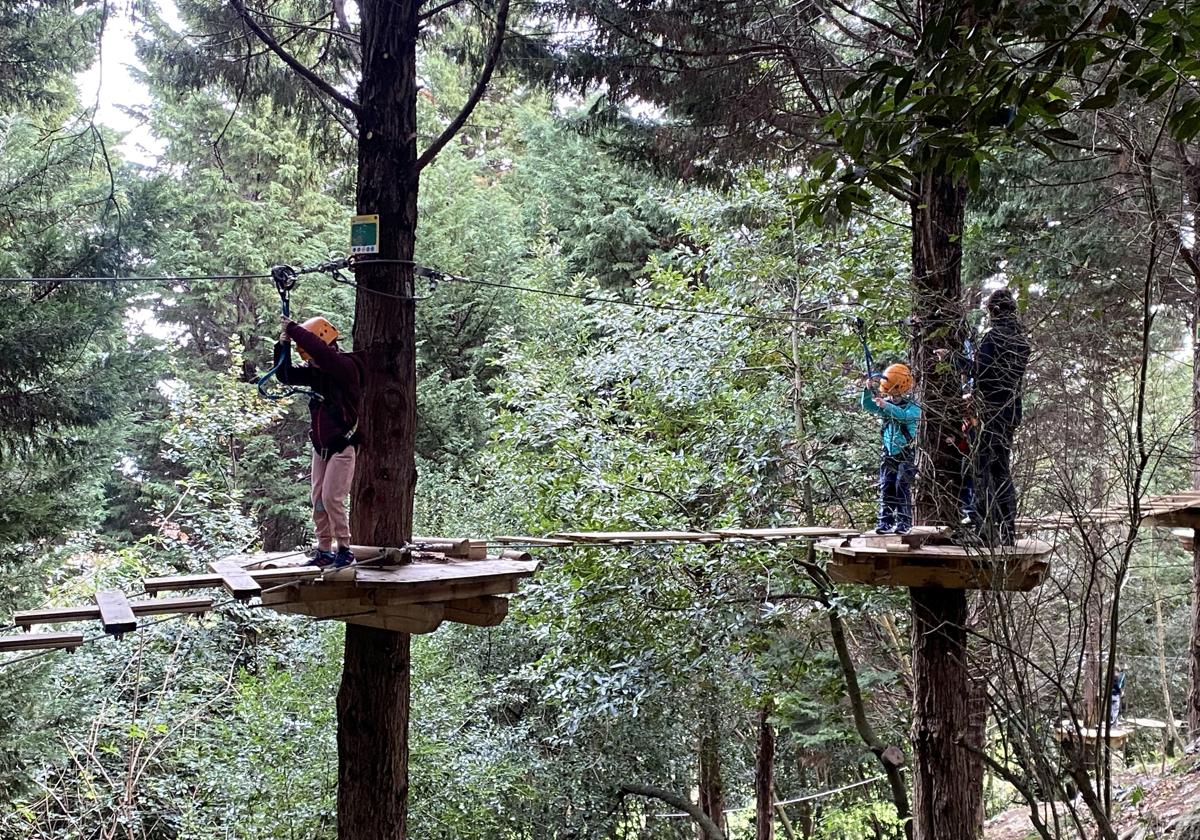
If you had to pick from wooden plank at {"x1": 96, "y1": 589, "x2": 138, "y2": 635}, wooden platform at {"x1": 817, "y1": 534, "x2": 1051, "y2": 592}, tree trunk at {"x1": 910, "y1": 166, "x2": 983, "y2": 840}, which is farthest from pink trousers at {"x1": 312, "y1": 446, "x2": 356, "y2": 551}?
tree trunk at {"x1": 910, "y1": 166, "x2": 983, "y2": 840}

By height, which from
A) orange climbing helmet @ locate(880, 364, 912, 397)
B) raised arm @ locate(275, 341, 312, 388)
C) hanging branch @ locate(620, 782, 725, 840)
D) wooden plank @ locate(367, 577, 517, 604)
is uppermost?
orange climbing helmet @ locate(880, 364, 912, 397)

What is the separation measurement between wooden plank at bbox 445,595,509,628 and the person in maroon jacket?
414 millimetres

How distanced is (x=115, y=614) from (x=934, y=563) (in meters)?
2.99

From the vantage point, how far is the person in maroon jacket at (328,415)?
322 cm

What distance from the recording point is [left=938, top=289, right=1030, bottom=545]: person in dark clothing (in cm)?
371

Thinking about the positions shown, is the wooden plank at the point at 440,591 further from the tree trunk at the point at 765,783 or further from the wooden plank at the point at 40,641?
the tree trunk at the point at 765,783

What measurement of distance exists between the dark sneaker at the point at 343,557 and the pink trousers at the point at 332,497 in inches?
1.1

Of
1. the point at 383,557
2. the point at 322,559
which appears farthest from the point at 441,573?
the point at 322,559

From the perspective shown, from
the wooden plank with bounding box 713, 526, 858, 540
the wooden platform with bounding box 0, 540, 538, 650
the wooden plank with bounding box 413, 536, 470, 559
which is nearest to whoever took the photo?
the wooden platform with bounding box 0, 540, 538, 650

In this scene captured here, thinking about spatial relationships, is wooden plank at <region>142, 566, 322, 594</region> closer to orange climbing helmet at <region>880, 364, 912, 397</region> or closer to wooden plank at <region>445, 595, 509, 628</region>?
wooden plank at <region>445, 595, 509, 628</region>

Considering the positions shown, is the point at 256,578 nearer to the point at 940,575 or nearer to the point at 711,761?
the point at 940,575

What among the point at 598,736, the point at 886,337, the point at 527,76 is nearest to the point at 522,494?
the point at 598,736

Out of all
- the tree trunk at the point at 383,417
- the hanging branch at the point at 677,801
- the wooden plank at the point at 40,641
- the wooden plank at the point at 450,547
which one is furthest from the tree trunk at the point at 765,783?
the wooden plank at the point at 40,641

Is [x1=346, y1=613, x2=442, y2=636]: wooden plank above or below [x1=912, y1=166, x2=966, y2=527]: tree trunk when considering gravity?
below
